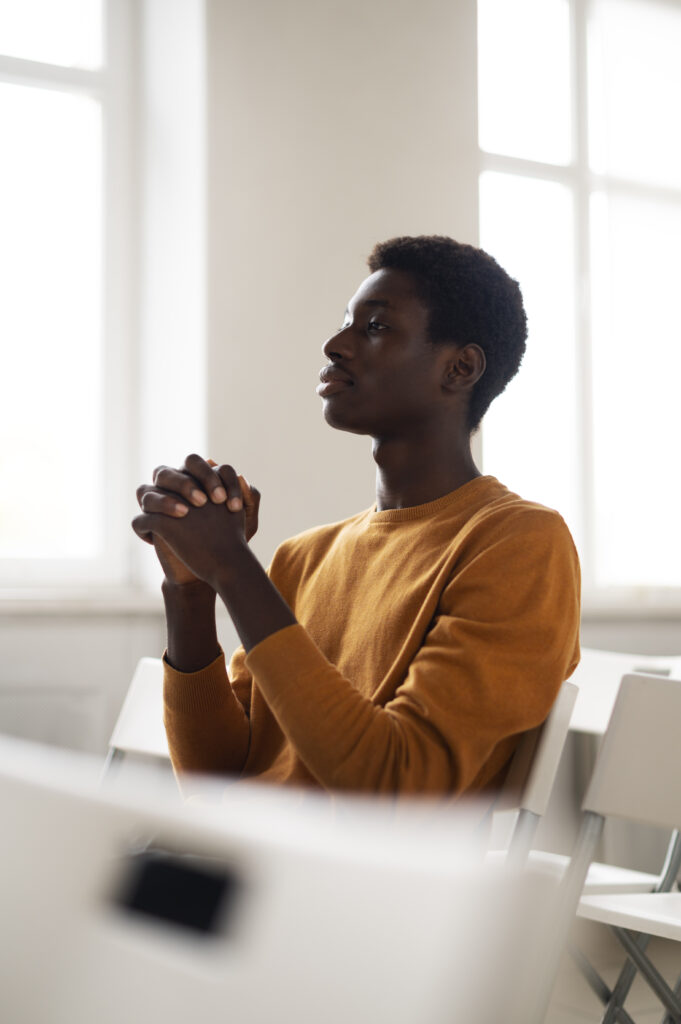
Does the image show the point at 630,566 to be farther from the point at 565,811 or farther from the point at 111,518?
the point at 111,518

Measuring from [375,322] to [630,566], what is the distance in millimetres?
2265

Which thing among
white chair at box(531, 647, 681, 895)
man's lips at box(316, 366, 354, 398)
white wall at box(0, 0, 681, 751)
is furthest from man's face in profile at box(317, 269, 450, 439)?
white wall at box(0, 0, 681, 751)

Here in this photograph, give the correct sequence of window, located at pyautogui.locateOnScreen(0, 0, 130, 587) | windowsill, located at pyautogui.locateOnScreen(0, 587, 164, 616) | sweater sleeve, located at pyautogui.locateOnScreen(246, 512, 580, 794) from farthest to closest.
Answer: window, located at pyautogui.locateOnScreen(0, 0, 130, 587) < windowsill, located at pyautogui.locateOnScreen(0, 587, 164, 616) < sweater sleeve, located at pyautogui.locateOnScreen(246, 512, 580, 794)

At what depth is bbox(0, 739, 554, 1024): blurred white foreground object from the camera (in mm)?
276

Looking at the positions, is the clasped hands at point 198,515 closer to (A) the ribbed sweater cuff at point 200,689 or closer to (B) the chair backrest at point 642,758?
(A) the ribbed sweater cuff at point 200,689

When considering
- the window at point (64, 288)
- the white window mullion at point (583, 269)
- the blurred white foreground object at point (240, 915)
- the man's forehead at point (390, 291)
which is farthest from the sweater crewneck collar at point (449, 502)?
the white window mullion at point (583, 269)

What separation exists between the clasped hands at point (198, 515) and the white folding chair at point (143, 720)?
730mm

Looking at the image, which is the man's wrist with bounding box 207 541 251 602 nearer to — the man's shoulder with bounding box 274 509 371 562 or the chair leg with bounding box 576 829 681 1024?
the man's shoulder with bounding box 274 509 371 562

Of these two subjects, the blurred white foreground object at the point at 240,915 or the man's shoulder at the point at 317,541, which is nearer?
the blurred white foreground object at the point at 240,915

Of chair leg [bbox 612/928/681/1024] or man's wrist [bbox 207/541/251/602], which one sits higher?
man's wrist [bbox 207/541/251/602]

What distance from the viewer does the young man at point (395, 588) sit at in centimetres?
101

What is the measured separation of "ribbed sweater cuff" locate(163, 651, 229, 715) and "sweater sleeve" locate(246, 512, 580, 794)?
0.27m

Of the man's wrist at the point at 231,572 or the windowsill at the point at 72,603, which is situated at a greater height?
the man's wrist at the point at 231,572

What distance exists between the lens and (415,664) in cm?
105
